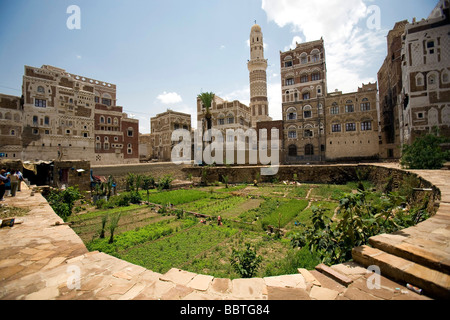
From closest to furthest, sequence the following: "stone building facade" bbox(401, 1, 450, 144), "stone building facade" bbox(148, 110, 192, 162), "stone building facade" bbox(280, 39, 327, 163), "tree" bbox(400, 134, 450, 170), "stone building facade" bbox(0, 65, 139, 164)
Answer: "tree" bbox(400, 134, 450, 170)
"stone building facade" bbox(401, 1, 450, 144)
"stone building facade" bbox(0, 65, 139, 164)
"stone building facade" bbox(280, 39, 327, 163)
"stone building facade" bbox(148, 110, 192, 162)

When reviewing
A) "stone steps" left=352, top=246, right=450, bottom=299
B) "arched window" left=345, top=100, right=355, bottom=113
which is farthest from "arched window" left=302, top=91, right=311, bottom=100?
"stone steps" left=352, top=246, right=450, bottom=299

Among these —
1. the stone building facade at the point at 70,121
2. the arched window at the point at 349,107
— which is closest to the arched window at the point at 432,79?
the arched window at the point at 349,107

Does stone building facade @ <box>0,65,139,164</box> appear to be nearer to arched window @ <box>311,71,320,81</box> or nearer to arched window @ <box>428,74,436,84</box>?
arched window @ <box>311,71,320,81</box>

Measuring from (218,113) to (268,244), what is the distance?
1298 inches

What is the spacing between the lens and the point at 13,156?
24.8 meters

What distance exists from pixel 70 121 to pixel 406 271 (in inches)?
1421

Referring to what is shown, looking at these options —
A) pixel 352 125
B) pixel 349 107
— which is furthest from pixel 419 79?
pixel 352 125

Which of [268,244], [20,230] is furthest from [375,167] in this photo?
[20,230]

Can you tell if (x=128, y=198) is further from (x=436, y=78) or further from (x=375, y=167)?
(x=436, y=78)

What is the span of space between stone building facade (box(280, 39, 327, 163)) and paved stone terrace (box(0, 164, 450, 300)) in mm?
29440

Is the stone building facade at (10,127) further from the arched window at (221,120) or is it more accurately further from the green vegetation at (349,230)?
the green vegetation at (349,230)

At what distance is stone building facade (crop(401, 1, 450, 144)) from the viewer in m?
20.2

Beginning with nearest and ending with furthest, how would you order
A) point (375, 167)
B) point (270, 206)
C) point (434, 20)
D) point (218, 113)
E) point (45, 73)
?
point (270, 206) → point (375, 167) → point (434, 20) → point (45, 73) → point (218, 113)

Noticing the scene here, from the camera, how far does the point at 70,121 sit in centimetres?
2883
